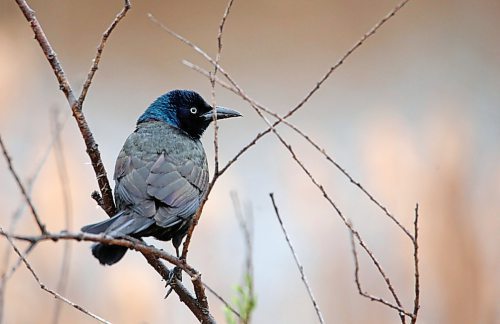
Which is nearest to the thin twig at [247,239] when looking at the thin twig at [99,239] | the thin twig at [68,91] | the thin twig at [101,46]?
the thin twig at [99,239]

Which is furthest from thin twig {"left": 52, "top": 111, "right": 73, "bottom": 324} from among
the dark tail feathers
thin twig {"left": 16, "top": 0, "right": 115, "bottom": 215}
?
the dark tail feathers

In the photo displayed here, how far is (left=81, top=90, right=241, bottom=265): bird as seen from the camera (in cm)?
199

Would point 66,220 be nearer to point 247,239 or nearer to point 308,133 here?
point 247,239

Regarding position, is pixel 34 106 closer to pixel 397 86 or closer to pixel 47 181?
pixel 47 181

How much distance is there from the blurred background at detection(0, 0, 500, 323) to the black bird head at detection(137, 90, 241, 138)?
1.33 m

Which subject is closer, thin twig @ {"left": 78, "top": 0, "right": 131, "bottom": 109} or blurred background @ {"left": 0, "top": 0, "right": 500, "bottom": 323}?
thin twig @ {"left": 78, "top": 0, "right": 131, "bottom": 109}

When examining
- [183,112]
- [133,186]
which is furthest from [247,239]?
[183,112]

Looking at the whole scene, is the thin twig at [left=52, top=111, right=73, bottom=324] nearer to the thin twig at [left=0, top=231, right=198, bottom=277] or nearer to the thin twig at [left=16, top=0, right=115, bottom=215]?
the thin twig at [left=16, top=0, right=115, bottom=215]

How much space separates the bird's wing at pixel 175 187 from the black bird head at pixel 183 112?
0.47 meters

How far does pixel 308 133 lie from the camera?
447 centimetres

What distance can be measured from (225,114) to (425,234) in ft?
6.68

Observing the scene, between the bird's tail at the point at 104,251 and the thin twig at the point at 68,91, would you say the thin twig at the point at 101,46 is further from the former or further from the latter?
the bird's tail at the point at 104,251

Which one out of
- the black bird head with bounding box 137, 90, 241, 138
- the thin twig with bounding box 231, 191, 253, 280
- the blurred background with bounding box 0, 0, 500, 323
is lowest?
the thin twig with bounding box 231, 191, 253, 280

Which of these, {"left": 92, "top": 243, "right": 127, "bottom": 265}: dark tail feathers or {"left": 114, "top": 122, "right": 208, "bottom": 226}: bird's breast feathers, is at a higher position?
{"left": 114, "top": 122, "right": 208, "bottom": 226}: bird's breast feathers
